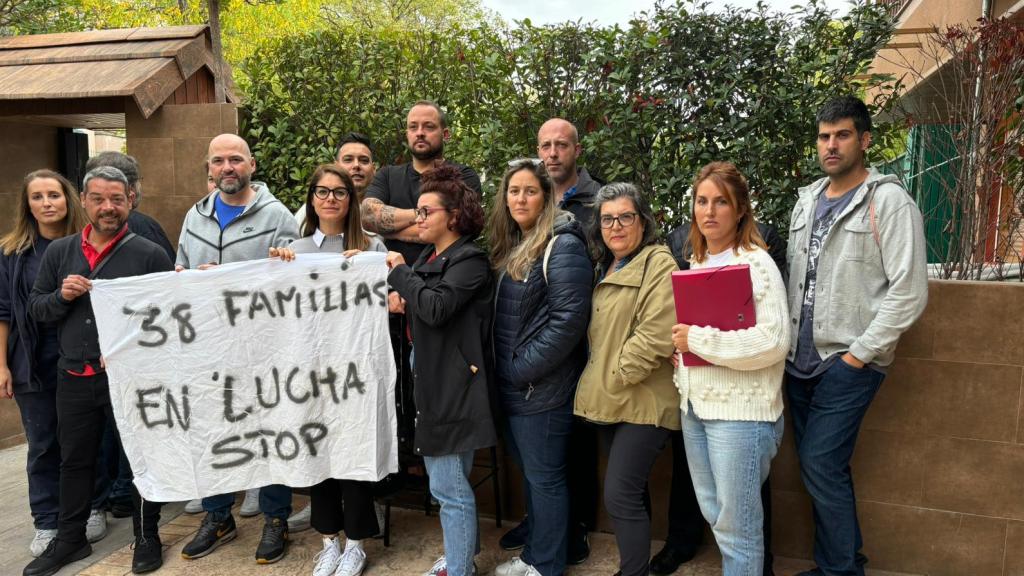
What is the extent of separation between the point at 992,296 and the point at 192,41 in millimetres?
6293

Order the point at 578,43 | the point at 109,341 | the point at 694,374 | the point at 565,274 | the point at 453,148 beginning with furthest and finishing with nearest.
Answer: the point at 453,148
the point at 578,43
the point at 109,341
the point at 565,274
the point at 694,374

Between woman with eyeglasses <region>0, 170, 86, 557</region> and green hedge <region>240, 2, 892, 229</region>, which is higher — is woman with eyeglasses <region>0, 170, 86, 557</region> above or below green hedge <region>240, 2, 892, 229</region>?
below

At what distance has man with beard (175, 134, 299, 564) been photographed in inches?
169

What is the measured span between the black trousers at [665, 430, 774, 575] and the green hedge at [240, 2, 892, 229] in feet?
5.18

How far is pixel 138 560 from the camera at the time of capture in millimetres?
4141

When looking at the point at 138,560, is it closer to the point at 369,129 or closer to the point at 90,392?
the point at 90,392

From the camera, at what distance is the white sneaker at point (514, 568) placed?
12.6 feet

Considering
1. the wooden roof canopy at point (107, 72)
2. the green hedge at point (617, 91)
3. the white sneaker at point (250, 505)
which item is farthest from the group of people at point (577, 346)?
the wooden roof canopy at point (107, 72)

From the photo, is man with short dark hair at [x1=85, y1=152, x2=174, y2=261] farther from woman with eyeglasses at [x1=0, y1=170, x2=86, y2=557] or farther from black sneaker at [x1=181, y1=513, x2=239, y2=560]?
black sneaker at [x1=181, y1=513, x2=239, y2=560]

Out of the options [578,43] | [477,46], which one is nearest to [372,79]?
[477,46]

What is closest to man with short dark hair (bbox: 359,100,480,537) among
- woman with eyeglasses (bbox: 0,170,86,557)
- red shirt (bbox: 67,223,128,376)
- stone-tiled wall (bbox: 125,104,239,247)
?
red shirt (bbox: 67,223,128,376)

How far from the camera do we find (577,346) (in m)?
3.63

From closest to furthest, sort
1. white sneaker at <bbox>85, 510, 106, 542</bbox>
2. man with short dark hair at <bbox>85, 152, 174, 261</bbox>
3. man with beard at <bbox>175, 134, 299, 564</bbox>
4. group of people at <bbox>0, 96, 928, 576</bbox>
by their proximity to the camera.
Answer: group of people at <bbox>0, 96, 928, 576</bbox>
man with beard at <bbox>175, 134, 299, 564</bbox>
white sneaker at <bbox>85, 510, 106, 542</bbox>
man with short dark hair at <bbox>85, 152, 174, 261</bbox>

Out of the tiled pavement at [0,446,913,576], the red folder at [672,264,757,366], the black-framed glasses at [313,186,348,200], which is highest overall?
the black-framed glasses at [313,186,348,200]
